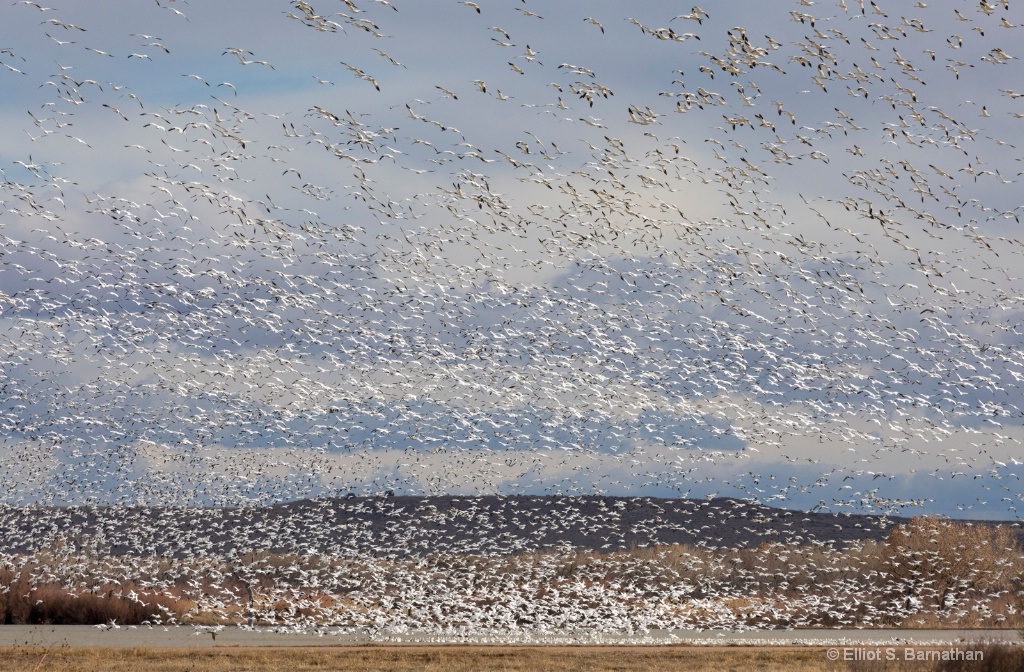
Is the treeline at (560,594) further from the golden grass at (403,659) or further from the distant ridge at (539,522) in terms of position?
the distant ridge at (539,522)

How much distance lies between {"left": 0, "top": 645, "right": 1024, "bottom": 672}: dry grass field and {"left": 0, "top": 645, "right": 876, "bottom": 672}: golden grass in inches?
1.1

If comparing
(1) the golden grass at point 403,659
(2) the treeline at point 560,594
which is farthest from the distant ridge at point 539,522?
(1) the golden grass at point 403,659

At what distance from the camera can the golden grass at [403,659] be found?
114ft

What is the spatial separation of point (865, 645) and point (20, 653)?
28570 mm

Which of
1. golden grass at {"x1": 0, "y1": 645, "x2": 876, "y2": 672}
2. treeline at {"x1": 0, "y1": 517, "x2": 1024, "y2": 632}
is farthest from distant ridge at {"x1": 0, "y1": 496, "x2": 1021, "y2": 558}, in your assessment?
golden grass at {"x1": 0, "y1": 645, "x2": 876, "y2": 672}

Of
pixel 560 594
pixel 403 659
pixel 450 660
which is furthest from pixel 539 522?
pixel 403 659

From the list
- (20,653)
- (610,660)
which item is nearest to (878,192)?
(610,660)

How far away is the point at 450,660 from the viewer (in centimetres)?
3738

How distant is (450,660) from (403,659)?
59.0 inches

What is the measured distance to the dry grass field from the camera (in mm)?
34219

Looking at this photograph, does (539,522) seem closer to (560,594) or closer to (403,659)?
(560,594)

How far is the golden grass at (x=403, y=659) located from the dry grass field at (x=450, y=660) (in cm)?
3

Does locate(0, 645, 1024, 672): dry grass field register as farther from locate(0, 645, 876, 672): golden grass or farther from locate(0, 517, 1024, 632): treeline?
locate(0, 517, 1024, 632): treeline

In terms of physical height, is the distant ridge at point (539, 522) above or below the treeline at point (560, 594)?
below
